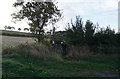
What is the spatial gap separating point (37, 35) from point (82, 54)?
674cm

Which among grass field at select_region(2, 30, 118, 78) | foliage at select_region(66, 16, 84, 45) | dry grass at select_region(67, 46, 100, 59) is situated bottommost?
grass field at select_region(2, 30, 118, 78)

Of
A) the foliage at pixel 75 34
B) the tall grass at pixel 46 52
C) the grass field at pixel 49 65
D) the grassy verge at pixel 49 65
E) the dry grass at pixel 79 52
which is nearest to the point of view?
the grass field at pixel 49 65

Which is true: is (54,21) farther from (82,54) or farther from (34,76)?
(34,76)

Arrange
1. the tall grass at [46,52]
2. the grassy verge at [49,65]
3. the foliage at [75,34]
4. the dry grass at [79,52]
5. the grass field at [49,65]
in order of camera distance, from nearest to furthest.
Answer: the grass field at [49,65] → the grassy verge at [49,65] → the tall grass at [46,52] → the dry grass at [79,52] → the foliage at [75,34]

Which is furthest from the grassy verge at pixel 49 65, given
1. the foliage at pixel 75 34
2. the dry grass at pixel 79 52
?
the foliage at pixel 75 34

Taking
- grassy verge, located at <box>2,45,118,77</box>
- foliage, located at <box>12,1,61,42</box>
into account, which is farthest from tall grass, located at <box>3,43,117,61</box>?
foliage, located at <box>12,1,61,42</box>

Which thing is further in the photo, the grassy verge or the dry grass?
the dry grass

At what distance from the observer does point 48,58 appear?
12.7 m

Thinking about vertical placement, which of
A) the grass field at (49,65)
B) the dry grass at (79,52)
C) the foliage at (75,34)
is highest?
the foliage at (75,34)

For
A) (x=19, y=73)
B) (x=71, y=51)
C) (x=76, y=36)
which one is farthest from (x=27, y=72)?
(x=76, y=36)

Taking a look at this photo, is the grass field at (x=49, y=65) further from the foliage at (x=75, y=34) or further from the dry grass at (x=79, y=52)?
the foliage at (x=75, y=34)

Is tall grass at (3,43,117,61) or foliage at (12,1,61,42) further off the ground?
→ foliage at (12,1,61,42)

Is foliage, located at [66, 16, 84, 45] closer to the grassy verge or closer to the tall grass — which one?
the tall grass

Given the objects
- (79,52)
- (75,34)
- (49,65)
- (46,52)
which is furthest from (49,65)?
(75,34)
